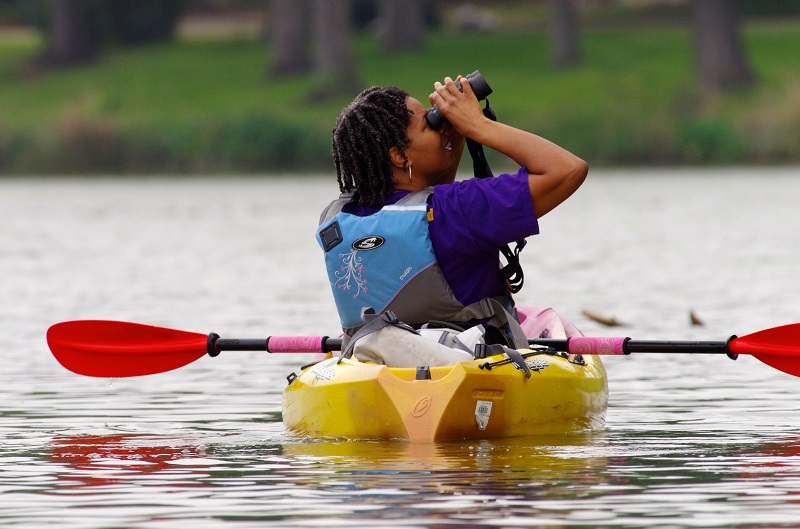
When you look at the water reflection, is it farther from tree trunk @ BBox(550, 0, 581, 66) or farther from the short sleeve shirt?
tree trunk @ BBox(550, 0, 581, 66)

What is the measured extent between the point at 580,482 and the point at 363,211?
177 centimetres

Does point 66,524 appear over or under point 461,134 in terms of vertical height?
under

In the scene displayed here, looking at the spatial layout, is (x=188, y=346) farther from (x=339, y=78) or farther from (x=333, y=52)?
(x=333, y=52)

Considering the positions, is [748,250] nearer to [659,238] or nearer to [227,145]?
[659,238]

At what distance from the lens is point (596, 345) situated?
9109 mm

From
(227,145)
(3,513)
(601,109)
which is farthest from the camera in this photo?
(227,145)

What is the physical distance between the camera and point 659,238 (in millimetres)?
24641

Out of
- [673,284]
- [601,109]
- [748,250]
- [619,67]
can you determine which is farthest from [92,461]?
[619,67]

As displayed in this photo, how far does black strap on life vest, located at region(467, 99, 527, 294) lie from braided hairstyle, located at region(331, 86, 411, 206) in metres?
0.33

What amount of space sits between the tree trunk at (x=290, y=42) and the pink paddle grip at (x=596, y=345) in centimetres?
4558

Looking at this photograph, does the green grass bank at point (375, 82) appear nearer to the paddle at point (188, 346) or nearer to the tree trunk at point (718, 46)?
the tree trunk at point (718, 46)

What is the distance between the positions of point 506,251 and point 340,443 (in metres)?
1.08

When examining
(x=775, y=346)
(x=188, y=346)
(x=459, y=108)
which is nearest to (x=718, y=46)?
(x=188, y=346)

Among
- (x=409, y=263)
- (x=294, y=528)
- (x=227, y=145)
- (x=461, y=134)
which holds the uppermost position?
(x=227, y=145)
